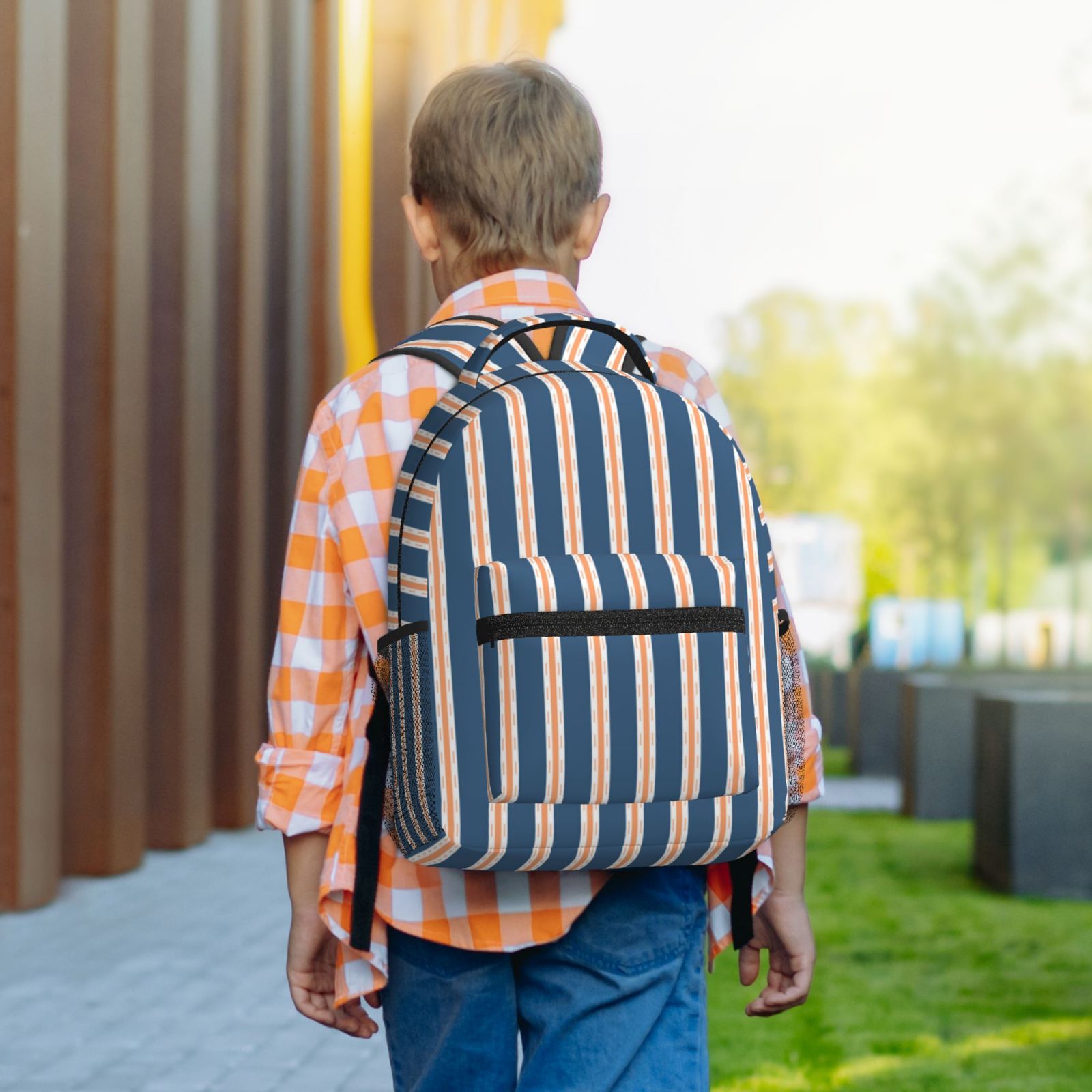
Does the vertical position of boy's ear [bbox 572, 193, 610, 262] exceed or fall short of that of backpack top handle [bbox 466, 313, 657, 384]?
it exceeds it

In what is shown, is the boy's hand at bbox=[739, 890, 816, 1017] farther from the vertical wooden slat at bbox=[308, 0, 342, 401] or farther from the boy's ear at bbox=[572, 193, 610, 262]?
the vertical wooden slat at bbox=[308, 0, 342, 401]

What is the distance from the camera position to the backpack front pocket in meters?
1.60

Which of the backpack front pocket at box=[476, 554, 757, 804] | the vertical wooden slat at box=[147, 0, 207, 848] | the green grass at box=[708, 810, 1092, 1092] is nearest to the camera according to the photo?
the backpack front pocket at box=[476, 554, 757, 804]

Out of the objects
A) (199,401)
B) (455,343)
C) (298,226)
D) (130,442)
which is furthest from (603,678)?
(298,226)

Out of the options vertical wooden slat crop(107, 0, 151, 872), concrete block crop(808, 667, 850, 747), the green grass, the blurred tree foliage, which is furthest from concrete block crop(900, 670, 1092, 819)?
the blurred tree foliage

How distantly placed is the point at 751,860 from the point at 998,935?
18.3ft

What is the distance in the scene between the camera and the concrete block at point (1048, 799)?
8.16 metres

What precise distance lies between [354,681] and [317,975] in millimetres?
319

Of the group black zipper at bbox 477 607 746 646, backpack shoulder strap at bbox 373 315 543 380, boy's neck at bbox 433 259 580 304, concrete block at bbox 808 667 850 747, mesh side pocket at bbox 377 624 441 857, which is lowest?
concrete block at bbox 808 667 850 747

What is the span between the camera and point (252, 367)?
9.91 meters

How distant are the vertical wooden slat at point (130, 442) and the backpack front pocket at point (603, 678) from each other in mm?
Result: 6577

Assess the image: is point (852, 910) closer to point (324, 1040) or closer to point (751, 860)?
point (324, 1040)

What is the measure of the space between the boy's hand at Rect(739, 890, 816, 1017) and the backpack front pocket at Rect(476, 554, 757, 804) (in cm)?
33

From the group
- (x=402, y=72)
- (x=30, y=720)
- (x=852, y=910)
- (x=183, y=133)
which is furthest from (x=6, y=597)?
(x=402, y=72)
